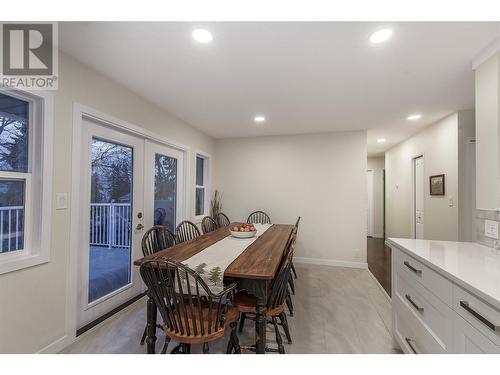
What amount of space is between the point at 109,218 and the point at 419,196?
5054mm

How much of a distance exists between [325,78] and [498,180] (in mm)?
1604

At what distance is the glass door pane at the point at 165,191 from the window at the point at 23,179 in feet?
4.56

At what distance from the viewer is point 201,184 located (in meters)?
4.51

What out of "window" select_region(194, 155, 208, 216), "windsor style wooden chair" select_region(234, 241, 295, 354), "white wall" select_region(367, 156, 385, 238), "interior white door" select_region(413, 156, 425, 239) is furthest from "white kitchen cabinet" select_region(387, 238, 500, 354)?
"white wall" select_region(367, 156, 385, 238)

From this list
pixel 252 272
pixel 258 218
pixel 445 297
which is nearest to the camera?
pixel 445 297

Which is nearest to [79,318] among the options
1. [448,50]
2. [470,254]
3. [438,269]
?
[438,269]

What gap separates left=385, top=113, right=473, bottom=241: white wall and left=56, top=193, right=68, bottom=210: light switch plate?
4512 millimetres

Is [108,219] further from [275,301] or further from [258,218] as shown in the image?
[258,218]

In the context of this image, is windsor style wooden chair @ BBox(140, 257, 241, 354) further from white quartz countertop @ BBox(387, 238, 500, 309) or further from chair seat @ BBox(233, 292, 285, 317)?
white quartz countertop @ BBox(387, 238, 500, 309)

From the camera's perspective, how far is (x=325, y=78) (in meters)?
2.13

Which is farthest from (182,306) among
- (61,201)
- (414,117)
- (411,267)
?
(414,117)

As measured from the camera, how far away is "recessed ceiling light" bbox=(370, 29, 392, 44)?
1.48m
